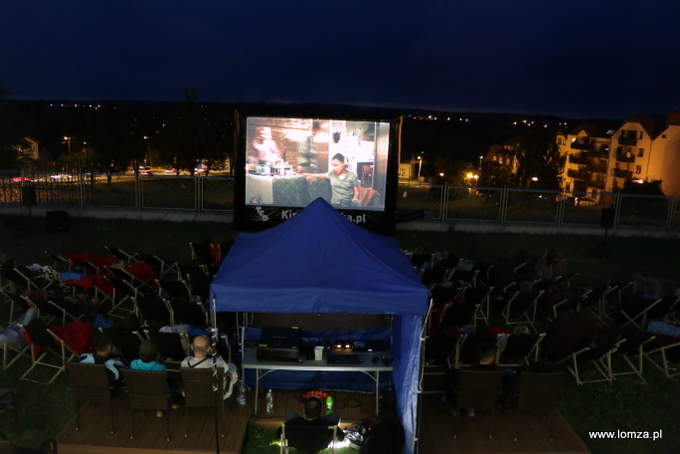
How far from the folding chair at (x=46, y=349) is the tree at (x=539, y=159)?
52053mm

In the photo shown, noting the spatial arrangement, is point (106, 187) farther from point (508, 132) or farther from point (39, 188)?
point (508, 132)

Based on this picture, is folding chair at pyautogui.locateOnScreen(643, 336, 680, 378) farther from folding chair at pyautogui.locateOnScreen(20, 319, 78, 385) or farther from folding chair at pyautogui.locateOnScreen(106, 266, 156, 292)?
folding chair at pyautogui.locateOnScreen(106, 266, 156, 292)

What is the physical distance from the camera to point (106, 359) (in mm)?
4957

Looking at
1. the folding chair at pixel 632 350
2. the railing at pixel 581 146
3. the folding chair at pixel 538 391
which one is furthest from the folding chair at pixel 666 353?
the railing at pixel 581 146

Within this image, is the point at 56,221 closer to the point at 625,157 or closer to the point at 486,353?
the point at 486,353

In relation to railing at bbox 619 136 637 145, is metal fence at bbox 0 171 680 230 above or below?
below

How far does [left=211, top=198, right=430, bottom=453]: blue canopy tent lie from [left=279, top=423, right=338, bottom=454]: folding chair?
2.68 feet

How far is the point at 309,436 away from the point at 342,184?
858 cm

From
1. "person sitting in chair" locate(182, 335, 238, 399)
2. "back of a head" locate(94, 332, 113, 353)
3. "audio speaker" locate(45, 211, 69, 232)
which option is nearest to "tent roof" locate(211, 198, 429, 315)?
"person sitting in chair" locate(182, 335, 238, 399)

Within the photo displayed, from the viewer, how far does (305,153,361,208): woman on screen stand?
1213 centimetres

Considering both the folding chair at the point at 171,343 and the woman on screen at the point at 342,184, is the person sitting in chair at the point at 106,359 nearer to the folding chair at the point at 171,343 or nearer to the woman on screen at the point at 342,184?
the folding chair at the point at 171,343

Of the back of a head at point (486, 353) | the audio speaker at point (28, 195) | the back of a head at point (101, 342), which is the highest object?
the audio speaker at point (28, 195)

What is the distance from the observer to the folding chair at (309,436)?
155 inches

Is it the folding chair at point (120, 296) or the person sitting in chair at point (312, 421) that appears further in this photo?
the folding chair at point (120, 296)
